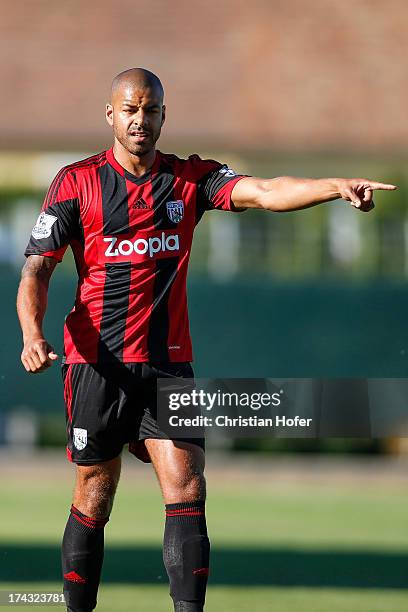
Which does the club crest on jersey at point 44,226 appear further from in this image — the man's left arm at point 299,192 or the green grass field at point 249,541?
the green grass field at point 249,541

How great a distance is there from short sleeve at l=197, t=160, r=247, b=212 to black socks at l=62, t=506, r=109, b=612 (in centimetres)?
149

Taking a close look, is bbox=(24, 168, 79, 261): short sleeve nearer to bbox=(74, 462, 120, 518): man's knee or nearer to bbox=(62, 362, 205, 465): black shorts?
bbox=(62, 362, 205, 465): black shorts

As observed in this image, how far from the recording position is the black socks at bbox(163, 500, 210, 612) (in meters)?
6.14

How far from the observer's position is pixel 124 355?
6.36 metres

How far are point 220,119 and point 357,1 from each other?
3.06 m

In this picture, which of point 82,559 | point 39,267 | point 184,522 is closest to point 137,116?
point 39,267

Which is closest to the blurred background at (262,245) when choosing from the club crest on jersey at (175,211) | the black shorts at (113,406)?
the black shorts at (113,406)

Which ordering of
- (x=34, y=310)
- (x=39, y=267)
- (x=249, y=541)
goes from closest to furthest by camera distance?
(x=34, y=310)
(x=39, y=267)
(x=249, y=541)

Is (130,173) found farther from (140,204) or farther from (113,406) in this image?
(113,406)

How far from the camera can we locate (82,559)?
655 centimetres

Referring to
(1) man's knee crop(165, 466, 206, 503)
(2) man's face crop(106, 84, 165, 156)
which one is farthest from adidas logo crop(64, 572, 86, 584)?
(2) man's face crop(106, 84, 165, 156)

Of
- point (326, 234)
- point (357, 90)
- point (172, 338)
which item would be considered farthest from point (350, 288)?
point (172, 338)

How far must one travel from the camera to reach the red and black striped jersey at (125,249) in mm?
6352

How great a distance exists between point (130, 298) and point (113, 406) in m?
0.47
